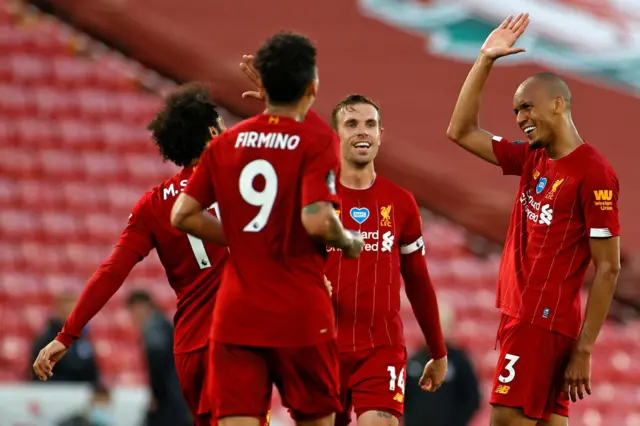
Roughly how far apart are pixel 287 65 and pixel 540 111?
1.42 m

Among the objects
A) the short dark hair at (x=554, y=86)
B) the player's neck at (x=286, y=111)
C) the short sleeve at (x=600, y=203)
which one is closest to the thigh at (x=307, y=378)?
the player's neck at (x=286, y=111)

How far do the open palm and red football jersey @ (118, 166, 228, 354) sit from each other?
1395 mm

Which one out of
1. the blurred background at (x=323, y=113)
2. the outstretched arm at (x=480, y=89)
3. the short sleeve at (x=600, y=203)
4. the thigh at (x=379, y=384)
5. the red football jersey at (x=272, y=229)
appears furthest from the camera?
the blurred background at (x=323, y=113)

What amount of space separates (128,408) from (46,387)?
77 cm

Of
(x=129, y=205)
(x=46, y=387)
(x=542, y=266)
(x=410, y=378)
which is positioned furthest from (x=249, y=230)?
(x=129, y=205)

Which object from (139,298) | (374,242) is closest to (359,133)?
A: (374,242)

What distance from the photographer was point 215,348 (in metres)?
4.31

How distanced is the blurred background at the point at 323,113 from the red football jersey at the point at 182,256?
23.3ft

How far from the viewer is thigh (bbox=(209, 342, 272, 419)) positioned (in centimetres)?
427

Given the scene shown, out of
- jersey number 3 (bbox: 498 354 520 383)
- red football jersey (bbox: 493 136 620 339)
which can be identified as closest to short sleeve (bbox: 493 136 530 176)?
red football jersey (bbox: 493 136 620 339)

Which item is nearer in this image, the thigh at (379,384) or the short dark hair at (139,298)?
the thigh at (379,384)

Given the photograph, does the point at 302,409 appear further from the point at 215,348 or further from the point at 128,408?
the point at 128,408

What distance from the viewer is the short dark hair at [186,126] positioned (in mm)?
5195

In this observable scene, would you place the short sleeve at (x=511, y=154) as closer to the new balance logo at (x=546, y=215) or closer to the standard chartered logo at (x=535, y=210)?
the standard chartered logo at (x=535, y=210)
